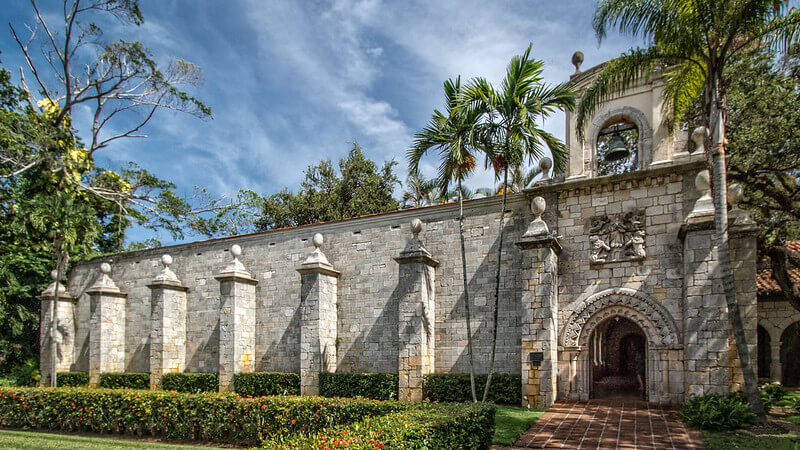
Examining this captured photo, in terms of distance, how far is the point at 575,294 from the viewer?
12.5 m

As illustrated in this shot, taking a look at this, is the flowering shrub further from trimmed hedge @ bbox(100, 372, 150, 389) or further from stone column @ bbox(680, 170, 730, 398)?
stone column @ bbox(680, 170, 730, 398)

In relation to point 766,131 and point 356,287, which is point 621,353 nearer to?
point 766,131

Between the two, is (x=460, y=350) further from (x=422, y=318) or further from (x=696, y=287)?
(x=696, y=287)

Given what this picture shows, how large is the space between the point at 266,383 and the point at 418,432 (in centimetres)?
985

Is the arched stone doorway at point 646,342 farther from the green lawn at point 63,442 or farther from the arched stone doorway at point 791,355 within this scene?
the green lawn at point 63,442

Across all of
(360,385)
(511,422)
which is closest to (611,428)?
(511,422)

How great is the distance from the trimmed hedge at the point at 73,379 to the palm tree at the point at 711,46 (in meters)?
20.0

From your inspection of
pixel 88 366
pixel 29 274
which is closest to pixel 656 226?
pixel 88 366

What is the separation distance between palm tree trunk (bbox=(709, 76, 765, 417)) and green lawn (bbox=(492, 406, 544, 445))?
12.8ft

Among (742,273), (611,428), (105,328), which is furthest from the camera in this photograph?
(105,328)

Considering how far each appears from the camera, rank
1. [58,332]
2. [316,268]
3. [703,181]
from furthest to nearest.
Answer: [58,332], [316,268], [703,181]

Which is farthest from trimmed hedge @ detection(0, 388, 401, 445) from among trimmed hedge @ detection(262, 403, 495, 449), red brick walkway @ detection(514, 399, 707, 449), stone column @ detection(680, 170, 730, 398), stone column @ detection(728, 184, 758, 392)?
stone column @ detection(728, 184, 758, 392)

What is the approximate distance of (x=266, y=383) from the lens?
605 inches

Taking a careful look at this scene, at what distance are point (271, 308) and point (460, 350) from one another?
6765mm
